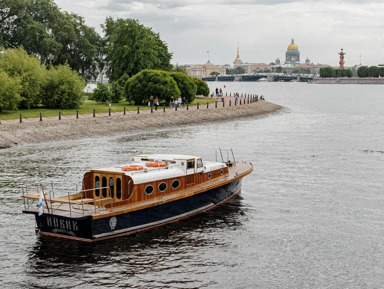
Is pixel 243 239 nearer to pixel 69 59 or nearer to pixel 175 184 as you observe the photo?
pixel 175 184

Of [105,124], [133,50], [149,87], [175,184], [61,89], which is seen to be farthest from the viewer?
[133,50]

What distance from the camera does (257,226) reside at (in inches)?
977

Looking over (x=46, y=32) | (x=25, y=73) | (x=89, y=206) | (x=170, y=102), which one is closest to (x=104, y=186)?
(x=89, y=206)

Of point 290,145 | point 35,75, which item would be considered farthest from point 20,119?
point 290,145

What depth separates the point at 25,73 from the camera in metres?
60.7

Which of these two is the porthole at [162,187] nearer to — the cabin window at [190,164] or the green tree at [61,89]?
the cabin window at [190,164]

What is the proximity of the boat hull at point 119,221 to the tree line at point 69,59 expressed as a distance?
118 ft

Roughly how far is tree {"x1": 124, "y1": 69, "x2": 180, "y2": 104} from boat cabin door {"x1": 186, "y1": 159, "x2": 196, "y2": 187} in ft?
164

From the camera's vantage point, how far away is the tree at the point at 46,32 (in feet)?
290

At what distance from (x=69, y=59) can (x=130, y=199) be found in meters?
79.6

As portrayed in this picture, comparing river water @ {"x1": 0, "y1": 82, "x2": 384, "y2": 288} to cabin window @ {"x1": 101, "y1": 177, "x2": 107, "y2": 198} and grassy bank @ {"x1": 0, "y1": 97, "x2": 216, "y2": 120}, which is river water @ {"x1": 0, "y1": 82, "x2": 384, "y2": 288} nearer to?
cabin window @ {"x1": 101, "y1": 177, "x2": 107, "y2": 198}

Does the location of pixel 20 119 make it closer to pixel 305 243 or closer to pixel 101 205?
pixel 101 205

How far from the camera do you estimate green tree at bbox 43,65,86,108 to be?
64375 millimetres

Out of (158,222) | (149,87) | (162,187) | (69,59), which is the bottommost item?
(158,222)
